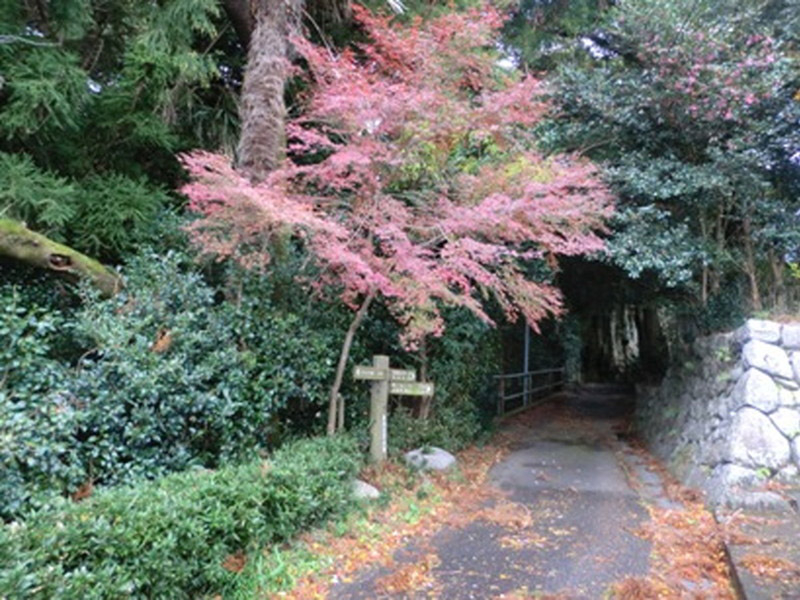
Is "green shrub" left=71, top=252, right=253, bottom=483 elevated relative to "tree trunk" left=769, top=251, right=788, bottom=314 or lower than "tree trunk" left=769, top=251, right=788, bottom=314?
lower

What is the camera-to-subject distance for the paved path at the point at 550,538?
3.58 m

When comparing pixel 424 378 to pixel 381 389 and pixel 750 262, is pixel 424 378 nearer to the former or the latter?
pixel 381 389

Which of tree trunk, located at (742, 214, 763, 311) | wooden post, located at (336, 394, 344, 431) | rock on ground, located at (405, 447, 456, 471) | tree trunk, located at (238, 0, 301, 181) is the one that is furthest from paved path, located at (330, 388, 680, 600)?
tree trunk, located at (238, 0, 301, 181)

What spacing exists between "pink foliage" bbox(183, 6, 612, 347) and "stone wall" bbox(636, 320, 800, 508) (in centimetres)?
194

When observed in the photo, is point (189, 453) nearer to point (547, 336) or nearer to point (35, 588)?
point (35, 588)

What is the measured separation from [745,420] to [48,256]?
6341mm

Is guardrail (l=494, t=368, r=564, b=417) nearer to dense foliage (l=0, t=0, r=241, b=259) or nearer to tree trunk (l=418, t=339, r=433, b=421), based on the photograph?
tree trunk (l=418, t=339, r=433, b=421)

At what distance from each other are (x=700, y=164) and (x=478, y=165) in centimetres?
309

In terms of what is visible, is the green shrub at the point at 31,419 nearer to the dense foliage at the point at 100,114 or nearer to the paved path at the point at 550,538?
the dense foliage at the point at 100,114

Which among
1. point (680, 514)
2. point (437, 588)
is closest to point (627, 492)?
point (680, 514)

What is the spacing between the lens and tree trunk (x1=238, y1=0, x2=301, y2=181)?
562cm

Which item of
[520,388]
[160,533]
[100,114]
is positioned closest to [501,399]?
[520,388]

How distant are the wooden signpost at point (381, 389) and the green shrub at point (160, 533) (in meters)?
1.40

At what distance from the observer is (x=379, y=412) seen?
18.2 ft
